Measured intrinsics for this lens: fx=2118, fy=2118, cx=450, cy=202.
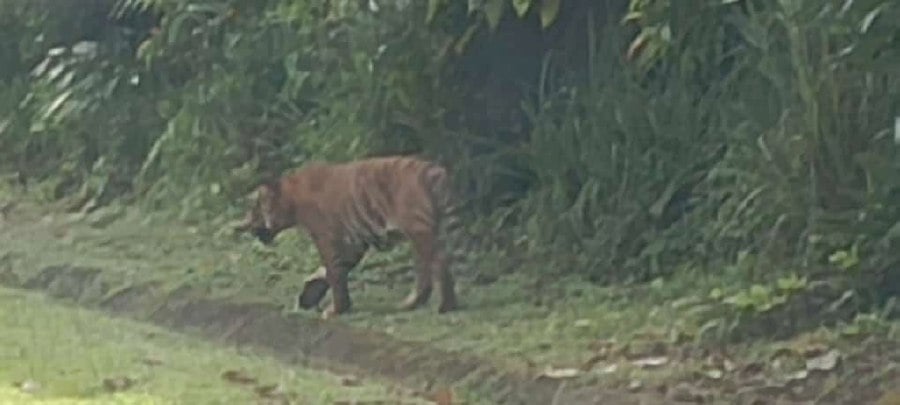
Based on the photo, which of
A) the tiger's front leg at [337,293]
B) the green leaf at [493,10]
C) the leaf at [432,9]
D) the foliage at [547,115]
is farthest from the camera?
the leaf at [432,9]

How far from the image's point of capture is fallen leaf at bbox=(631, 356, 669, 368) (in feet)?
22.5

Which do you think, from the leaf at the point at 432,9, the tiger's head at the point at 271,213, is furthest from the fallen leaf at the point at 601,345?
the leaf at the point at 432,9

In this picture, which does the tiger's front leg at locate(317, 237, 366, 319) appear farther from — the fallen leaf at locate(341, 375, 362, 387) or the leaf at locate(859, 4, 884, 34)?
the leaf at locate(859, 4, 884, 34)

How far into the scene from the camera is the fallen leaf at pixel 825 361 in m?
6.57

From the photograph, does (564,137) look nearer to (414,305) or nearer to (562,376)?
(414,305)

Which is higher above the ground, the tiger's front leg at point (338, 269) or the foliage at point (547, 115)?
the foliage at point (547, 115)

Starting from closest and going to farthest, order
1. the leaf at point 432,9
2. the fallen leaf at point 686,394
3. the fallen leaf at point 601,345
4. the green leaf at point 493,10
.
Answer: the fallen leaf at point 686,394 → the fallen leaf at point 601,345 → the green leaf at point 493,10 → the leaf at point 432,9

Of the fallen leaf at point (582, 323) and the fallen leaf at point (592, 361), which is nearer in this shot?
the fallen leaf at point (592, 361)

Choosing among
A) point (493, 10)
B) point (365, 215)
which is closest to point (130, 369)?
point (365, 215)

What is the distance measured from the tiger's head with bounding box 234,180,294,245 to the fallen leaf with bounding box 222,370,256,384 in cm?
130

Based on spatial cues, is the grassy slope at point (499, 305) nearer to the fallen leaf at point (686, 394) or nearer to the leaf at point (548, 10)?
the fallen leaf at point (686, 394)

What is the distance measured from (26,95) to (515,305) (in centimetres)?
538

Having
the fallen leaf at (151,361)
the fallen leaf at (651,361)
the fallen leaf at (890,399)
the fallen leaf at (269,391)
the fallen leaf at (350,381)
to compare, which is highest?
the fallen leaf at (151,361)

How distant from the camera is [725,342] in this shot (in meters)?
6.98
